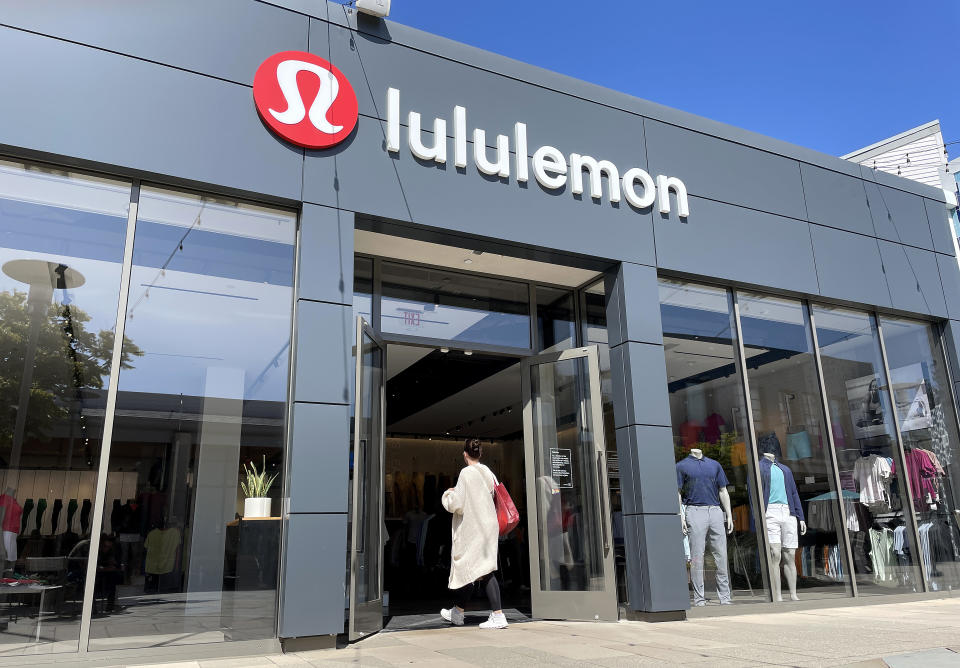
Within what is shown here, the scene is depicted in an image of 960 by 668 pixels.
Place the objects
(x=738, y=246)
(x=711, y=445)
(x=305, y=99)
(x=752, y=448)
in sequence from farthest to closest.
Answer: (x=738, y=246), (x=752, y=448), (x=711, y=445), (x=305, y=99)

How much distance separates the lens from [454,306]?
674 cm

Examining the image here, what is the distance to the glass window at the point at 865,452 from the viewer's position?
25.2ft

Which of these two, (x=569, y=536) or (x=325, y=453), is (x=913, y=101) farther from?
(x=325, y=453)

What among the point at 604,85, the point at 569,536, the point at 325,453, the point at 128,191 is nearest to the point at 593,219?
the point at 604,85

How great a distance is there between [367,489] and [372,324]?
1474mm

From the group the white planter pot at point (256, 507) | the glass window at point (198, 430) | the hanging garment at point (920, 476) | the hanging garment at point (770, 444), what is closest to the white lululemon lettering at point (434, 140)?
the glass window at point (198, 430)

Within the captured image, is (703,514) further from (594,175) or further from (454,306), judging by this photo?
(594,175)

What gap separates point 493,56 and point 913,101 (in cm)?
871

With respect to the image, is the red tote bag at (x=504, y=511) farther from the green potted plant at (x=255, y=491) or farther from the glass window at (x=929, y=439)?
the glass window at (x=929, y=439)

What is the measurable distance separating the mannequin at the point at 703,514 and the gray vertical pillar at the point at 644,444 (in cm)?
32

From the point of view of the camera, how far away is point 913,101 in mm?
11508

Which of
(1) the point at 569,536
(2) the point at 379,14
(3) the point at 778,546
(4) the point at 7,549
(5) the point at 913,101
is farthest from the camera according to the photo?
(5) the point at 913,101

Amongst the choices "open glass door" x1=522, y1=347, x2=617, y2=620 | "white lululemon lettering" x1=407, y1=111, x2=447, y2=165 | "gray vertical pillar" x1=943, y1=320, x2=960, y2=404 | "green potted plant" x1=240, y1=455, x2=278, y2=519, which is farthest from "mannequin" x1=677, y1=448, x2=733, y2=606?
"gray vertical pillar" x1=943, y1=320, x2=960, y2=404

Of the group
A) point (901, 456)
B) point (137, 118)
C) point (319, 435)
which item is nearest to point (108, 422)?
point (319, 435)
